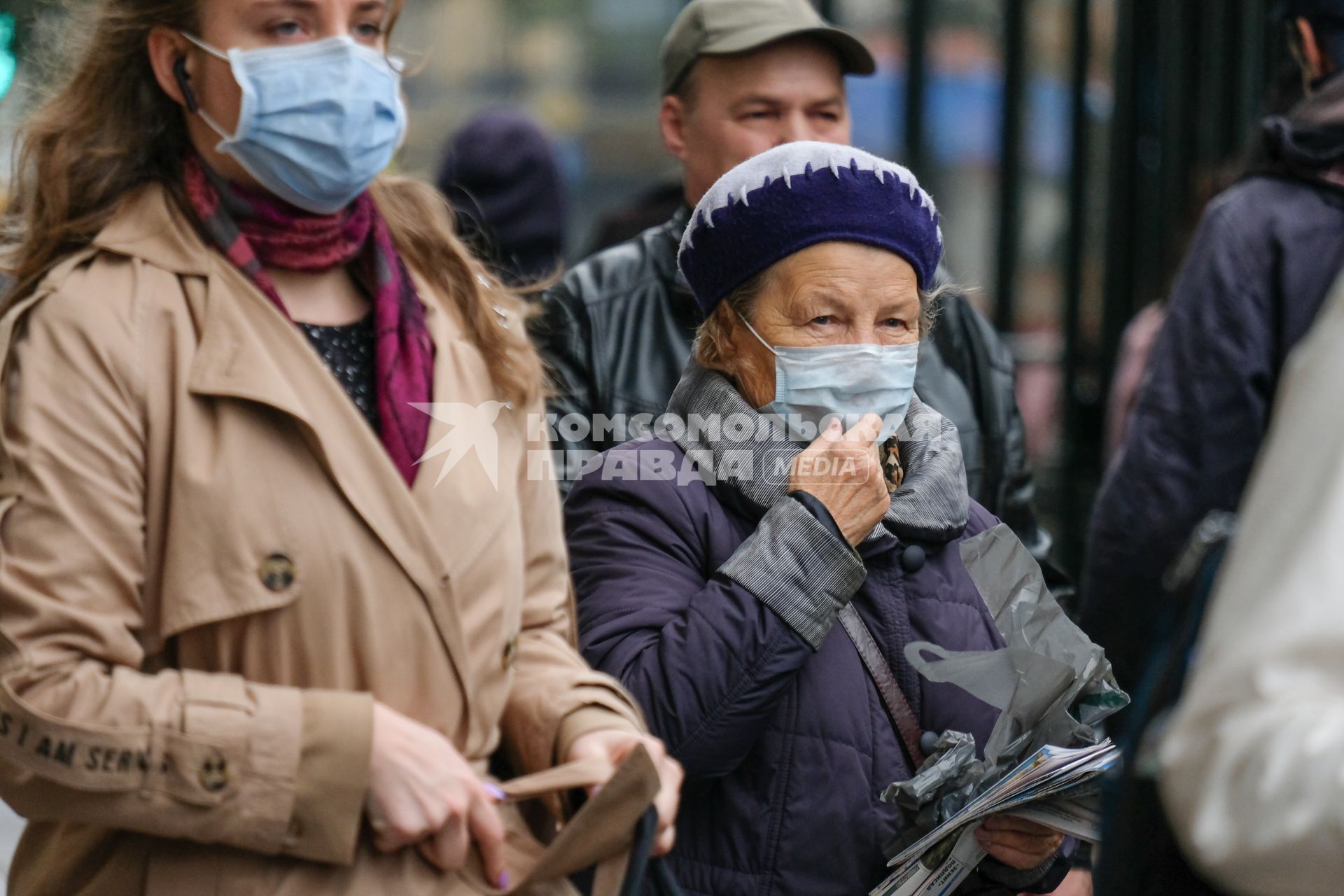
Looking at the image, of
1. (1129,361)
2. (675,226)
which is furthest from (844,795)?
(1129,361)

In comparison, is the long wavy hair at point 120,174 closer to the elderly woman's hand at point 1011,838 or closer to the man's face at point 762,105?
the elderly woman's hand at point 1011,838

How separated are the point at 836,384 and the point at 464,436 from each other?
0.53 meters

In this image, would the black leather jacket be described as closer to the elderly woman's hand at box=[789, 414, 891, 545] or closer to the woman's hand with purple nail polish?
the elderly woman's hand at box=[789, 414, 891, 545]

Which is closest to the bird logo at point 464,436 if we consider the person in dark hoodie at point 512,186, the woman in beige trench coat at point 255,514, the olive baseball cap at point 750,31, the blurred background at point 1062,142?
the woman in beige trench coat at point 255,514

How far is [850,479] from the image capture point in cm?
236

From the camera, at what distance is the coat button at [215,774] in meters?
1.87

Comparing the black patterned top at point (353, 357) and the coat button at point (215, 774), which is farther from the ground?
the black patterned top at point (353, 357)

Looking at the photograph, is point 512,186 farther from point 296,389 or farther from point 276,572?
point 276,572

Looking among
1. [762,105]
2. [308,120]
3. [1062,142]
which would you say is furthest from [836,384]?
[1062,142]

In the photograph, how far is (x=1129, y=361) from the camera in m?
6.11

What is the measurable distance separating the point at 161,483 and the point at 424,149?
1316 centimetres

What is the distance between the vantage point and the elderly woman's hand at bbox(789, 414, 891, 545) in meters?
2.35

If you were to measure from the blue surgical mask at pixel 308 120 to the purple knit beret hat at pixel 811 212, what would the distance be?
51 cm

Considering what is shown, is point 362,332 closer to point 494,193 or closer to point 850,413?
point 850,413
